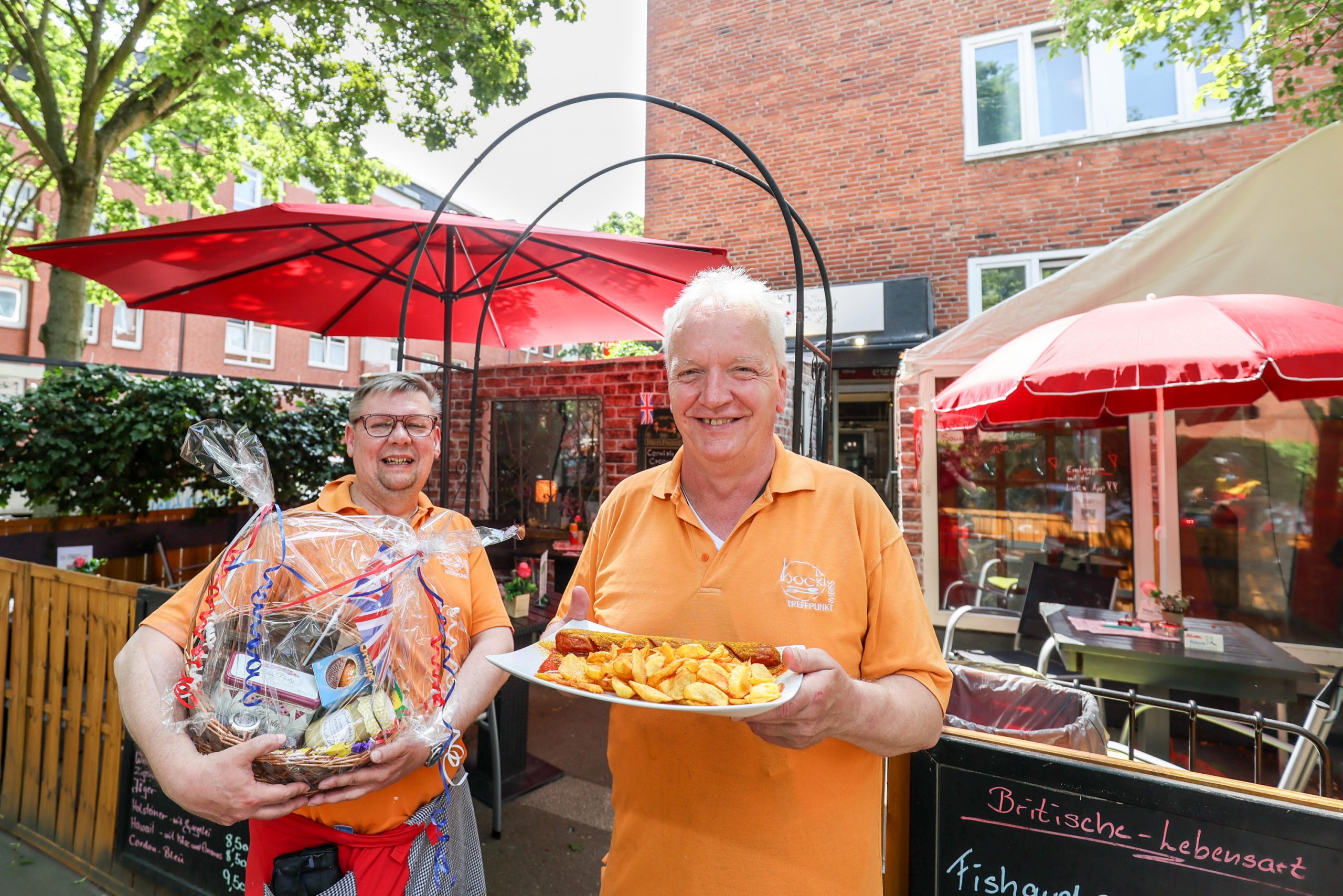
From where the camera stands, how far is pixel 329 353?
2116 centimetres

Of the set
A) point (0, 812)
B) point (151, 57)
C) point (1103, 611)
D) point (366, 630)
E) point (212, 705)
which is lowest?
point (0, 812)

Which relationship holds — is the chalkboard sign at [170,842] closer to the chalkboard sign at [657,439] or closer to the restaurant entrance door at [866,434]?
the chalkboard sign at [657,439]

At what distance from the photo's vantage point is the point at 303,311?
4.53 metres

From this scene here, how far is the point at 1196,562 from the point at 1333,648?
106 cm

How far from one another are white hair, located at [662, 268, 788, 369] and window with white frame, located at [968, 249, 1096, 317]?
310 inches

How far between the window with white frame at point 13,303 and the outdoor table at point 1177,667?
70.9ft

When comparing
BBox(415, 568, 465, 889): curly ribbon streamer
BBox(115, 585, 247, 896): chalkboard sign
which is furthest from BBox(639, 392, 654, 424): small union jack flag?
BBox(415, 568, 465, 889): curly ribbon streamer

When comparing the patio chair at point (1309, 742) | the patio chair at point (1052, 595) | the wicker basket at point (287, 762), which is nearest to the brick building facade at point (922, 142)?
the patio chair at point (1052, 595)

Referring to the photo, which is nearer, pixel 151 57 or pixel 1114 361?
pixel 1114 361

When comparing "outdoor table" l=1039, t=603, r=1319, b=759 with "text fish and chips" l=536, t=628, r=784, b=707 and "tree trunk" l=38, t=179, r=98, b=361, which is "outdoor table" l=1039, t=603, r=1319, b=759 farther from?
"tree trunk" l=38, t=179, r=98, b=361

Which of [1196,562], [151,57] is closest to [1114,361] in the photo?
[1196,562]

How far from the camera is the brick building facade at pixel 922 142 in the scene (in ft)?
25.1

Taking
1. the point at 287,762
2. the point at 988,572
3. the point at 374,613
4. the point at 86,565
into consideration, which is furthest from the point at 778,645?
the point at 988,572

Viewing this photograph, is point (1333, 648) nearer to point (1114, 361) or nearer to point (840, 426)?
point (1114, 361)
